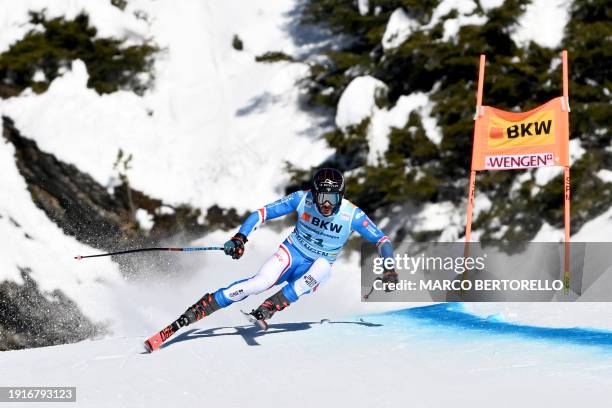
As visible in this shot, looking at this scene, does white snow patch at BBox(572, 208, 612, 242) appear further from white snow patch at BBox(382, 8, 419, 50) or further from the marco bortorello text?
white snow patch at BBox(382, 8, 419, 50)

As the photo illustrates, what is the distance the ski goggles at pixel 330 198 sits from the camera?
6.80 metres

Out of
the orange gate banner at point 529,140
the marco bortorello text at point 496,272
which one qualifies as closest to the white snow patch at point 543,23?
the marco bortorello text at point 496,272

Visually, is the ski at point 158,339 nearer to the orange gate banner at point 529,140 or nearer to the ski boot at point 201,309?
the ski boot at point 201,309

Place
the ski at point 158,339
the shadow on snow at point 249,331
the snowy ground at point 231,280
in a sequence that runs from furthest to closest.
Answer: the shadow on snow at point 249,331
the ski at point 158,339
the snowy ground at point 231,280

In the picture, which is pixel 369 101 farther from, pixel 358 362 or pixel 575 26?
pixel 358 362

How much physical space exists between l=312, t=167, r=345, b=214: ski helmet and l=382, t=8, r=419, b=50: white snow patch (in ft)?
33.6

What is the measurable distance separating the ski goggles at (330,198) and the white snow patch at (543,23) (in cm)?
915

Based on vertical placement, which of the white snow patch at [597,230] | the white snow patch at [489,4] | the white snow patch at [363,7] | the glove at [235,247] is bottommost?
the glove at [235,247]

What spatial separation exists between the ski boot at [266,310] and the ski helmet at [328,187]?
976mm

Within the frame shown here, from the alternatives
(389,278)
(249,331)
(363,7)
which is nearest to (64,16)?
(363,7)

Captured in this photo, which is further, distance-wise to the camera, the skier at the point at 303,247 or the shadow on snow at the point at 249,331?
the shadow on snow at the point at 249,331

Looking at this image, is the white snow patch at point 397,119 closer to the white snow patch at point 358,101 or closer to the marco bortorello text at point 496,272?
the white snow patch at point 358,101

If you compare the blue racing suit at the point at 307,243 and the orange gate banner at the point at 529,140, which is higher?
the orange gate banner at the point at 529,140

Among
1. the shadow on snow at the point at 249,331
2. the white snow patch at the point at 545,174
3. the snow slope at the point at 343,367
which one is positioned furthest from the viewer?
the white snow patch at the point at 545,174
